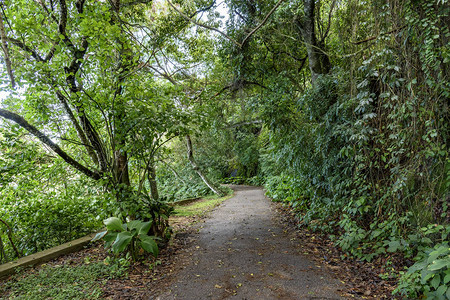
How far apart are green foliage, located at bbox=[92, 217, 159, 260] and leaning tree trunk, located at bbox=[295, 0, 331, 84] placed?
208 inches

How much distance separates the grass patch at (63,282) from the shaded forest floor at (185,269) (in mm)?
32

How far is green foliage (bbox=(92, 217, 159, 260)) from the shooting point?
3.47m

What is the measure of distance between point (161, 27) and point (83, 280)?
693 centimetres

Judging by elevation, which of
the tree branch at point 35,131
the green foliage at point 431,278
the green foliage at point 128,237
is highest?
the tree branch at point 35,131

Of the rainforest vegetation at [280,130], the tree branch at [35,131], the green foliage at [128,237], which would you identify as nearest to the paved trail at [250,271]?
the green foliage at [128,237]

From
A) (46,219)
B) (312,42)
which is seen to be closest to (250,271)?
(46,219)

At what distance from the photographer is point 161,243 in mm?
4582

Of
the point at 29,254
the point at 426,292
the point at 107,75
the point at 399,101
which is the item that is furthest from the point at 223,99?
the point at 426,292

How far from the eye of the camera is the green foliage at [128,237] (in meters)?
3.47

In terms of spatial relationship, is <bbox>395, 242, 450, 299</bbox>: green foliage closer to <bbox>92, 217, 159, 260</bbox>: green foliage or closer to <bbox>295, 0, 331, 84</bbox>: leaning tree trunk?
<bbox>92, 217, 159, 260</bbox>: green foliage

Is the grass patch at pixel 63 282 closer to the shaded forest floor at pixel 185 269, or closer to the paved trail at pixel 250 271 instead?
the shaded forest floor at pixel 185 269

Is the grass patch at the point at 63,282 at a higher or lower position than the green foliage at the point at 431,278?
higher

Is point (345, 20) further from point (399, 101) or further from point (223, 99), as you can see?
point (223, 99)

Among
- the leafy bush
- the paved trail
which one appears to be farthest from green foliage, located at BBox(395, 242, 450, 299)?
the leafy bush
